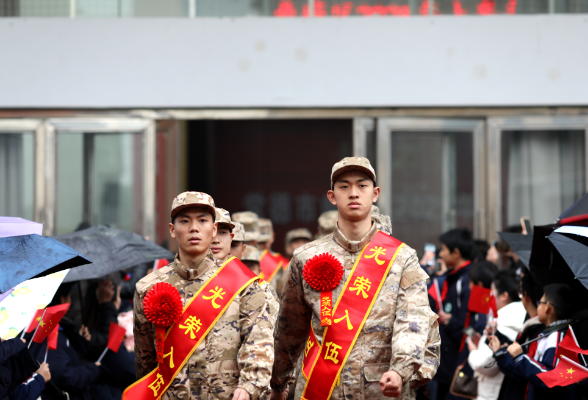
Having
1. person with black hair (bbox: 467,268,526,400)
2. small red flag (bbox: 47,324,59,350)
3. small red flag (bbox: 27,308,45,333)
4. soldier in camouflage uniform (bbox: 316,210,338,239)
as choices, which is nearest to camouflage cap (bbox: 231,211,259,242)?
soldier in camouflage uniform (bbox: 316,210,338,239)

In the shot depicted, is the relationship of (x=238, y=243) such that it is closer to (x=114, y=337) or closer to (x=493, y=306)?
(x=114, y=337)

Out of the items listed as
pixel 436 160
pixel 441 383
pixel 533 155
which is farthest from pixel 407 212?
pixel 441 383

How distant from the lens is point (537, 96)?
9.80 metres

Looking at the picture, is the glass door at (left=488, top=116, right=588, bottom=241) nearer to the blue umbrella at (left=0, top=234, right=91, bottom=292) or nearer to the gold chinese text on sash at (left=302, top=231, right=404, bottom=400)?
the gold chinese text on sash at (left=302, top=231, right=404, bottom=400)

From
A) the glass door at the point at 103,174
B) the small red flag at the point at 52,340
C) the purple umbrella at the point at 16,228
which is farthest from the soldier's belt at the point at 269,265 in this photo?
the purple umbrella at the point at 16,228

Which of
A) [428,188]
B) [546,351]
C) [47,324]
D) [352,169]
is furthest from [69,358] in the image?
[428,188]

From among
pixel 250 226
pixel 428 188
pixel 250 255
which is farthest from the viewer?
pixel 428 188

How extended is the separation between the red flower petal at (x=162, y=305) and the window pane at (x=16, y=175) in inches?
271

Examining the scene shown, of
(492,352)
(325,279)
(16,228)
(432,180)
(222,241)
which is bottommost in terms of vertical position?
(492,352)

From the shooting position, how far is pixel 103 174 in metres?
10.1

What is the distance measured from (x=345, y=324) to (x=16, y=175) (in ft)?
24.7

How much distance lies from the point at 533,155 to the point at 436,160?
1323 millimetres

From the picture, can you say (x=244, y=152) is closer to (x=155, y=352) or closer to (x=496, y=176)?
(x=496, y=176)

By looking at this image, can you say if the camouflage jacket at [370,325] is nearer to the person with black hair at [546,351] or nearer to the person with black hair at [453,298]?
the person with black hair at [546,351]
